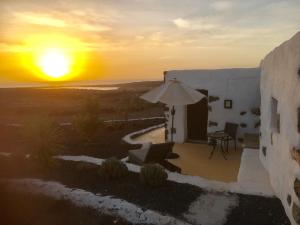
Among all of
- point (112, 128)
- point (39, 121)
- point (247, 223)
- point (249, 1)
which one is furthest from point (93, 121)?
point (247, 223)

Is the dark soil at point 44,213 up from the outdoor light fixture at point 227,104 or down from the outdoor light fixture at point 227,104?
down

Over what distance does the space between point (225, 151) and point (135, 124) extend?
591cm

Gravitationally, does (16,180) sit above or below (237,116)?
below

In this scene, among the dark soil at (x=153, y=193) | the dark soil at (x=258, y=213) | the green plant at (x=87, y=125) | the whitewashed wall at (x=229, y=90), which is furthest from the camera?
the green plant at (x=87, y=125)

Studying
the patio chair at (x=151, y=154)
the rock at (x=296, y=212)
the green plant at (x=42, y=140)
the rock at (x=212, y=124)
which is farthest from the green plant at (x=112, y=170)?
the rock at (x=212, y=124)

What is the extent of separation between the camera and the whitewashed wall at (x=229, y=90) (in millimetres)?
11422

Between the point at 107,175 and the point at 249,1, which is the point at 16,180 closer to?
the point at 107,175

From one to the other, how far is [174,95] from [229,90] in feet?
10.0

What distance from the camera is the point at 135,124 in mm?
15953

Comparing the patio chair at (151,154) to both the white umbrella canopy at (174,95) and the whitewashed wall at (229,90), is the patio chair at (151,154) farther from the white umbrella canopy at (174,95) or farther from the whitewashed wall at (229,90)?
the whitewashed wall at (229,90)

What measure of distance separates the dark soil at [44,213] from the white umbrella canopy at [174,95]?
4194 millimetres

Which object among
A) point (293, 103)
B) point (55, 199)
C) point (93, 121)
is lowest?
point (55, 199)

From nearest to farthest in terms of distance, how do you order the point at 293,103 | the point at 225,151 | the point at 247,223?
the point at 293,103
the point at 247,223
the point at 225,151

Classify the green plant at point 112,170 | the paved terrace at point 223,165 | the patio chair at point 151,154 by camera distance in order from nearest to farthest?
the paved terrace at point 223,165 < the green plant at point 112,170 < the patio chair at point 151,154
